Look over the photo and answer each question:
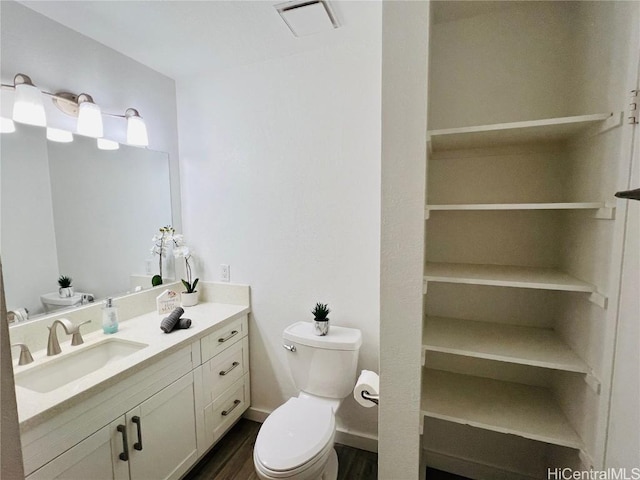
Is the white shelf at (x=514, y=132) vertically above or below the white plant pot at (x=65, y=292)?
above

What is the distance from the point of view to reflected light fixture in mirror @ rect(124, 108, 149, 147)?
1864 millimetres

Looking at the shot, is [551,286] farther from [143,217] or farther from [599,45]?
[143,217]

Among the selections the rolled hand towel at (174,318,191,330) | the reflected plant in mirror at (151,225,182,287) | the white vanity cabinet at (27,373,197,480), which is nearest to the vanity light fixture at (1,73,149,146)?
the reflected plant in mirror at (151,225,182,287)

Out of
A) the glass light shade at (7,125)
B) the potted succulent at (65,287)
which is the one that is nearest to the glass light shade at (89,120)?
the glass light shade at (7,125)

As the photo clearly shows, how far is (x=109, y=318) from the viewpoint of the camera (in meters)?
1.61

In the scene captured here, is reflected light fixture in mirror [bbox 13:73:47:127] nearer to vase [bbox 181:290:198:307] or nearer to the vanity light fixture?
the vanity light fixture

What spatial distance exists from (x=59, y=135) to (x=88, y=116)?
0.18 metres

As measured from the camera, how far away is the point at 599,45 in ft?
3.67

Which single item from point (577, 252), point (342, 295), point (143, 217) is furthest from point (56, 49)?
point (577, 252)

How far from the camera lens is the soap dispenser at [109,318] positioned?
161 cm

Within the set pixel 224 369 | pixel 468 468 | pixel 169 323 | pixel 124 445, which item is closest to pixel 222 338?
pixel 224 369

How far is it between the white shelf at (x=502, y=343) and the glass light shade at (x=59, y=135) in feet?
6.75

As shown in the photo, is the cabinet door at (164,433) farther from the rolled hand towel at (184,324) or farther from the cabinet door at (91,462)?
the rolled hand towel at (184,324)

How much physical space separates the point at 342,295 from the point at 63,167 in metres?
1.69
